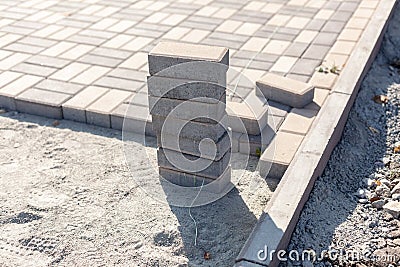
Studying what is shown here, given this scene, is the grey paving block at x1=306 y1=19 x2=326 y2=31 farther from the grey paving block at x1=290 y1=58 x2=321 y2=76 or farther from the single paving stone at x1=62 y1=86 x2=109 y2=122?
the single paving stone at x1=62 y1=86 x2=109 y2=122

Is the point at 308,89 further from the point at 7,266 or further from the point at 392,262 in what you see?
the point at 7,266

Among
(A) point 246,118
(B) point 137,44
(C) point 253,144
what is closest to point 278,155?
(C) point 253,144

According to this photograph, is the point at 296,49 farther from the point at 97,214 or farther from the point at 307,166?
the point at 97,214

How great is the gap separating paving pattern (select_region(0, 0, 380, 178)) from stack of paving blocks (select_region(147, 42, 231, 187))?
63 centimetres

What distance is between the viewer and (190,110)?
12.7ft

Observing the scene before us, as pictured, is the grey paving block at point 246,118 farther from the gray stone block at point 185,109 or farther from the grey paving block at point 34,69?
the grey paving block at point 34,69

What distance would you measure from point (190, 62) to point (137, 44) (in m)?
2.86

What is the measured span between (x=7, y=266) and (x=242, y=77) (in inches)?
115

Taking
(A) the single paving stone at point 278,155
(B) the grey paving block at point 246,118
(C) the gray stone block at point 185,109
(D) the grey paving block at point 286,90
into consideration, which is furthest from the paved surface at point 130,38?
(C) the gray stone block at point 185,109

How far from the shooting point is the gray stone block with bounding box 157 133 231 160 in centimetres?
397

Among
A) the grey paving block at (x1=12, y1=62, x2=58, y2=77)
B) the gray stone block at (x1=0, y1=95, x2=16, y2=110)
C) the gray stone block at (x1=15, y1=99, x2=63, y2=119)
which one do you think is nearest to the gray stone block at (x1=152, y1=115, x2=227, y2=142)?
the gray stone block at (x1=15, y1=99, x2=63, y2=119)

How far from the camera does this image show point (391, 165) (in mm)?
4617

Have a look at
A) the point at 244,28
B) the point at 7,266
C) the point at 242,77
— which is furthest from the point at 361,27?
the point at 7,266

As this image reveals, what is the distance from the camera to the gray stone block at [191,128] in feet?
12.8
